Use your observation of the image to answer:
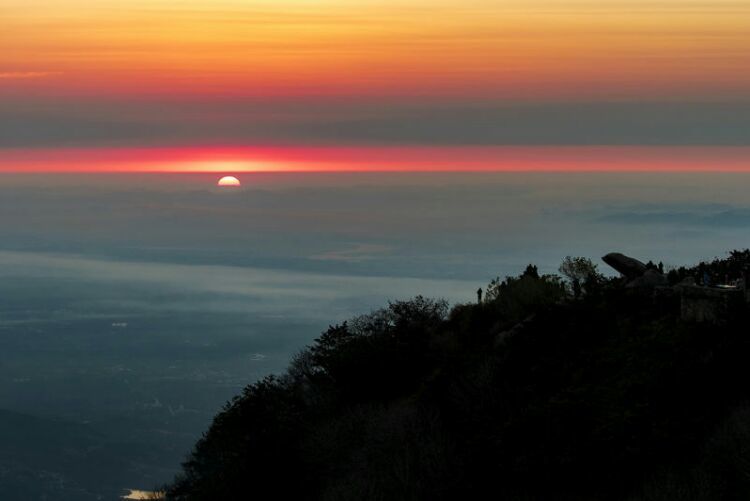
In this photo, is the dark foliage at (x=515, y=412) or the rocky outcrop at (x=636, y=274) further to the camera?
the rocky outcrop at (x=636, y=274)

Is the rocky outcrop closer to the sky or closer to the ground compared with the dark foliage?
closer to the sky

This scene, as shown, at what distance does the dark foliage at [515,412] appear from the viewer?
105 ft

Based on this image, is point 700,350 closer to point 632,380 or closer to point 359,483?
point 632,380

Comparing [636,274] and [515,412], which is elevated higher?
[636,274]

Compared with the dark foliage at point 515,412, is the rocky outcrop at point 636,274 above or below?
above

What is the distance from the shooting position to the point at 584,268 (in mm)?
57062

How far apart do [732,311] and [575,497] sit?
932 cm

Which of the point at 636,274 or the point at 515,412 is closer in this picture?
the point at 515,412

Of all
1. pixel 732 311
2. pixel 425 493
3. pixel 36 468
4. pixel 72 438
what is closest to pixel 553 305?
pixel 732 311

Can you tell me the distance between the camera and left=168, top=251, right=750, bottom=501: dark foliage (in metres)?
32.1

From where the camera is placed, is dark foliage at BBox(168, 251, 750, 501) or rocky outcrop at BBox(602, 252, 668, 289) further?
rocky outcrop at BBox(602, 252, 668, 289)

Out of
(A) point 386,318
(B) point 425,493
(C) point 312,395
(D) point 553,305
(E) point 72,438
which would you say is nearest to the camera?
(B) point 425,493

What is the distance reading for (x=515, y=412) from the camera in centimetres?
3738

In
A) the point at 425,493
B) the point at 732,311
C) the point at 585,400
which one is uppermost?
the point at 732,311
